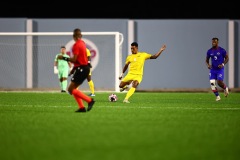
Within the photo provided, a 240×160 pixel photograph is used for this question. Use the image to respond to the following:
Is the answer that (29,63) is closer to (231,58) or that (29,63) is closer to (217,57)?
(231,58)

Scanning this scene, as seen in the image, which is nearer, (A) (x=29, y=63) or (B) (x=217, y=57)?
(B) (x=217, y=57)

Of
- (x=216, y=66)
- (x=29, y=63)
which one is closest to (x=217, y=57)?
(x=216, y=66)

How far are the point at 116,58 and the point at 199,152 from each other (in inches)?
702
